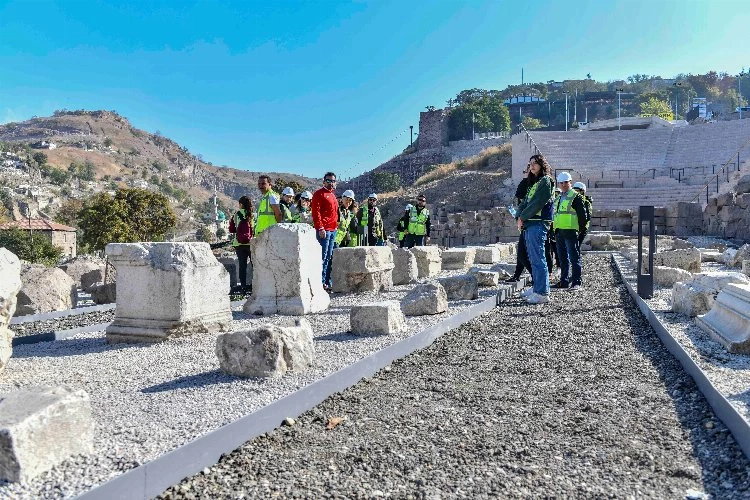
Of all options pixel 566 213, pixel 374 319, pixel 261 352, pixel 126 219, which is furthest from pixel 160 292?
pixel 126 219

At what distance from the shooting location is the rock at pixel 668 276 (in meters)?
9.30

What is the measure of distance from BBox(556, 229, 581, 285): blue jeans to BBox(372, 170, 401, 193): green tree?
2548 inches

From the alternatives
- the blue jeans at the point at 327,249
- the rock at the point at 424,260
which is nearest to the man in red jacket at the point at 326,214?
the blue jeans at the point at 327,249

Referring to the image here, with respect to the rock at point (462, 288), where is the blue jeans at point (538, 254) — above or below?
above

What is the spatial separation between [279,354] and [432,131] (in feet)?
263

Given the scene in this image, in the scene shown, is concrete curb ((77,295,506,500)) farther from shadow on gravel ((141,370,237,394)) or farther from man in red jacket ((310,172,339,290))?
man in red jacket ((310,172,339,290))

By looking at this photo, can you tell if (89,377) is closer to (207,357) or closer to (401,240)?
(207,357)

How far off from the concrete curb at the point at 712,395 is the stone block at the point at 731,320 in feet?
1.14

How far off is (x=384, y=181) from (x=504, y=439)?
7228 centimetres

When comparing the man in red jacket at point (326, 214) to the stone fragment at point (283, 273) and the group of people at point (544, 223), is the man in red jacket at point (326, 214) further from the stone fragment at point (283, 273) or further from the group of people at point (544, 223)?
the group of people at point (544, 223)

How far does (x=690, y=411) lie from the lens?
142 inches

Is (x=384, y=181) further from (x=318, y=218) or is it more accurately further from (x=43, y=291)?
(x=43, y=291)

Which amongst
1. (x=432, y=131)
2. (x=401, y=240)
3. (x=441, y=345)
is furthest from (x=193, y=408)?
(x=432, y=131)

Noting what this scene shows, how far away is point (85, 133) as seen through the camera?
442 ft
